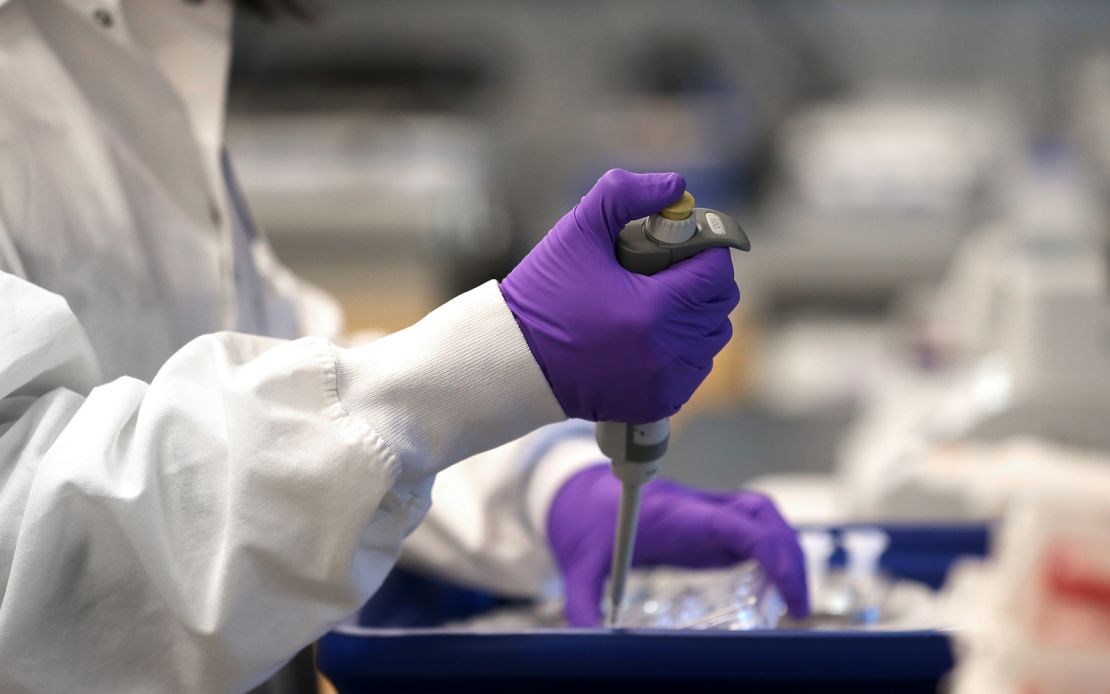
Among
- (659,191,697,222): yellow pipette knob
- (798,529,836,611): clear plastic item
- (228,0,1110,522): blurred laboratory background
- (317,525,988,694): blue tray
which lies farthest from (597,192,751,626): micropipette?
(228,0,1110,522): blurred laboratory background

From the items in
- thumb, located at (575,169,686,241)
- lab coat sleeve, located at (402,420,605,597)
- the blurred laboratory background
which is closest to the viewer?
thumb, located at (575,169,686,241)

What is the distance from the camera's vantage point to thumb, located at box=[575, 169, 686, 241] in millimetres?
626

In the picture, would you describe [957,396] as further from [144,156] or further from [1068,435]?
[144,156]

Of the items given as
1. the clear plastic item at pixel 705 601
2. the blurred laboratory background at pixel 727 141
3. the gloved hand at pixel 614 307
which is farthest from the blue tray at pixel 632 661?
the blurred laboratory background at pixel 727 141

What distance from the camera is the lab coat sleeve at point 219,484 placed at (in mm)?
632

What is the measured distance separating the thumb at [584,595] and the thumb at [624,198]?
11.5 inches

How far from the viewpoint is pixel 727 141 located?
284 cm

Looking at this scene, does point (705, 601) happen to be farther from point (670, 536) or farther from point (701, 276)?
point (701, 276)

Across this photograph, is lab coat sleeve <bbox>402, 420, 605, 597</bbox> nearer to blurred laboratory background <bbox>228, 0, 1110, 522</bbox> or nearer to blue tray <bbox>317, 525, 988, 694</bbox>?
blue tray <bbox>317, 525, 988, 694</bbox>

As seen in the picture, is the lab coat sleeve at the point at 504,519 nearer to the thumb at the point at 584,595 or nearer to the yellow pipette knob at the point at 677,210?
the thumb at the point at 584,595

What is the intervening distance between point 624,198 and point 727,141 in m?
2.28

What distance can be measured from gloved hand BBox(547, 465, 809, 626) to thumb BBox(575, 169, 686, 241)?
0.28 meters

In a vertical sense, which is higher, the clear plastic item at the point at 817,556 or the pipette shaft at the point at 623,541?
the pipette shaft at the point at 623,541

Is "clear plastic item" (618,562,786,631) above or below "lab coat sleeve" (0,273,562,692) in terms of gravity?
below
